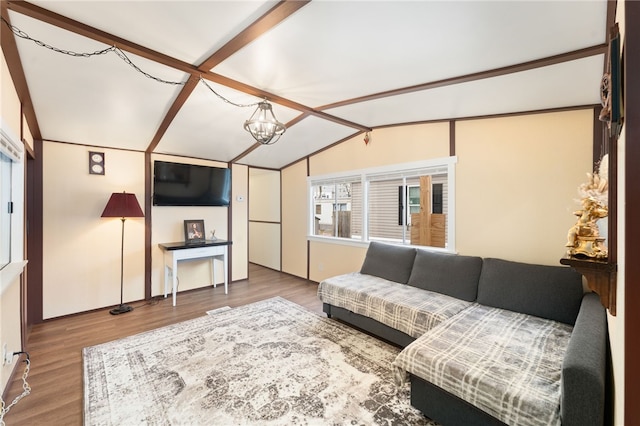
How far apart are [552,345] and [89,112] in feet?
15.0

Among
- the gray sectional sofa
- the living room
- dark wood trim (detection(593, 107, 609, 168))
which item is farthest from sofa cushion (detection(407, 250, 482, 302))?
dark wood trim (detection(593, 107, 609, 168))

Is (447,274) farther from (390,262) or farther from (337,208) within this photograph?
(337,208)

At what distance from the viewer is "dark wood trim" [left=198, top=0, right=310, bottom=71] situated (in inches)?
60.8

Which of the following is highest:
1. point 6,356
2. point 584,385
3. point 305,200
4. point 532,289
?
point 305,200

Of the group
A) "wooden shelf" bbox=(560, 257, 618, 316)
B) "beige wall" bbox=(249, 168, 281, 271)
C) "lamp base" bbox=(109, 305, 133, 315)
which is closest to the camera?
"wooden shelf" bbox=(560, 257, 618, 316)

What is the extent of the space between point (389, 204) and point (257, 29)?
10.0 feet

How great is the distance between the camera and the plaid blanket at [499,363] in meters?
1.37

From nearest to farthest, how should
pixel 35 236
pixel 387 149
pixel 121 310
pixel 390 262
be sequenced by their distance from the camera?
pixel 35 236 → pixel 390 262 → pixel 121 310 → pixel 387 149

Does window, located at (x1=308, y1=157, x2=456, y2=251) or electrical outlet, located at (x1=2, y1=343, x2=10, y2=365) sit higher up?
window, located at (x1=308, y1=157, x2=456, y2=251)

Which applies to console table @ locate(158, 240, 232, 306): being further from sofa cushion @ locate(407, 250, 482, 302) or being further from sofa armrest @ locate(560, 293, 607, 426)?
sofa armrest @ locate(560, 293, 607, 426)

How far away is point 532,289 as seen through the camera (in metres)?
2.39

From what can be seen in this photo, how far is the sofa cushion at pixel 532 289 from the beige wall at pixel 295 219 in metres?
3.15

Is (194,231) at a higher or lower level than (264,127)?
lower

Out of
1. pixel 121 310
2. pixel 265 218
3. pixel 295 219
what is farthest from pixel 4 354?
pixel 265 218
